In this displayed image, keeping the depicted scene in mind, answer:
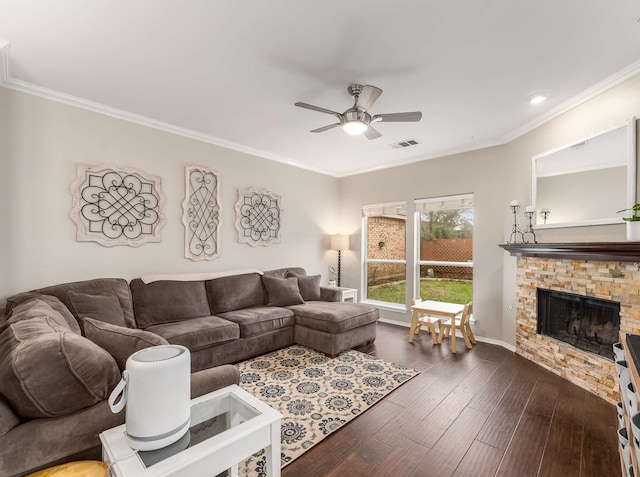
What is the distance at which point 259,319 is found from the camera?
3.55 meters

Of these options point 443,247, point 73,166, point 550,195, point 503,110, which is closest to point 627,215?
point 550,195

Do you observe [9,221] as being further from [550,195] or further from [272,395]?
[550,195]

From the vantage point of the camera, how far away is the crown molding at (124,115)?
279cm

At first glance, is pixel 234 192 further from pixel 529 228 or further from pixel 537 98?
pixel 529 228

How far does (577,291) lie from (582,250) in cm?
50

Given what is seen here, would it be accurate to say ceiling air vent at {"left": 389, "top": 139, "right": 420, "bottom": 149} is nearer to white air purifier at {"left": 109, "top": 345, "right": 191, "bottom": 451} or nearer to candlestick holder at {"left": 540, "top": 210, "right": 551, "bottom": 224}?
candlestick holder at {"left": 540, "top": 210, "right": 551, "bottom": 224}

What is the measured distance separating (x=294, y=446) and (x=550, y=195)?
356 cm

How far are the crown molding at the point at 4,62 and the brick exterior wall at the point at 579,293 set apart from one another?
5171 mm

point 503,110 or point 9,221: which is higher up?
point 503,110

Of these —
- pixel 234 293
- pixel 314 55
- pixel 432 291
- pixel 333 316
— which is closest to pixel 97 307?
pixel 234 293

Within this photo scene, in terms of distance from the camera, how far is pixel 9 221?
2.70 metres

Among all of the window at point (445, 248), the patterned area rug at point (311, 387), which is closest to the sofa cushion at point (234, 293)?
the patterned area rug at point (311, 387)

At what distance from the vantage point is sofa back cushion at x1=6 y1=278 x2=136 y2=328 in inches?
105

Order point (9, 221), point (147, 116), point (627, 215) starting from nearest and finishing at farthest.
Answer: point (627, 215)
point (9, 221)
point (147, 116)
